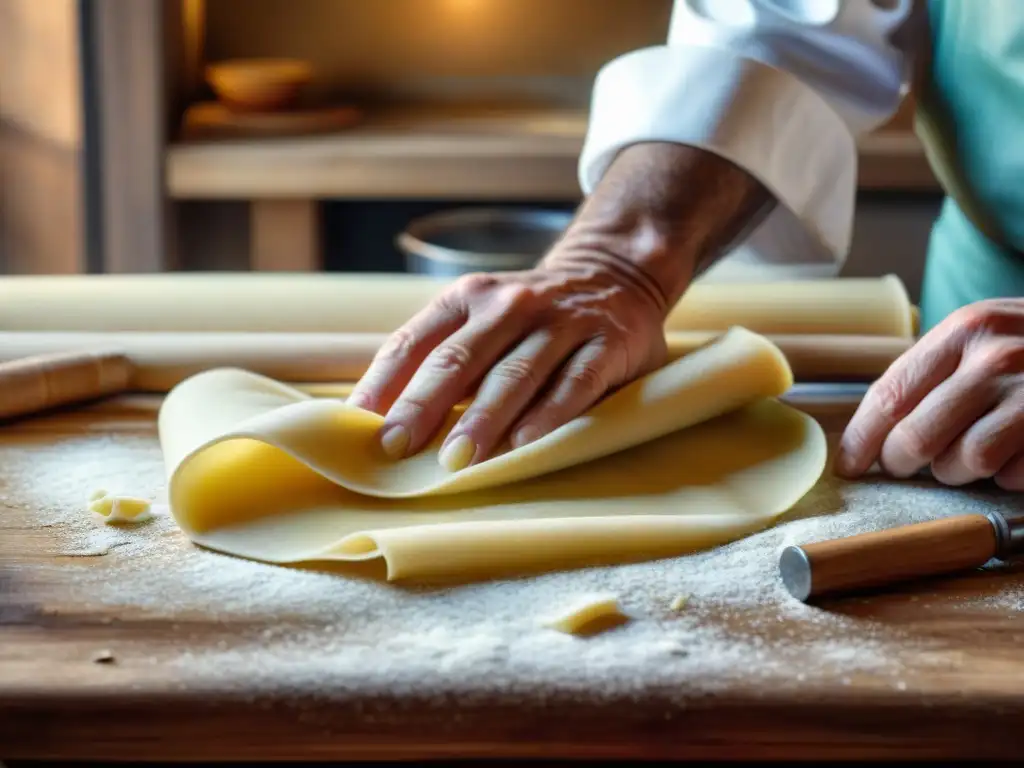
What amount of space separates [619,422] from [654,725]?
336 mm

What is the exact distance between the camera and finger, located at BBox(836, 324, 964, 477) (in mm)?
937

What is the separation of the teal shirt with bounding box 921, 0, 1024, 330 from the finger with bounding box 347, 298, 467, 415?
24.2 inches

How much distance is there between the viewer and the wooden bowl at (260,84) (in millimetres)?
2568

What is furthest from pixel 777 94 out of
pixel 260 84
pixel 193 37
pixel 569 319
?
pixel 193 37

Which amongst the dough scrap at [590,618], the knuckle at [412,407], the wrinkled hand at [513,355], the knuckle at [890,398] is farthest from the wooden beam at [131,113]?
the dough scrap at [590,618]

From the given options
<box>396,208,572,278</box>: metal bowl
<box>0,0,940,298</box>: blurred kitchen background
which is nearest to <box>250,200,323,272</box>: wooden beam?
<box>0,0,940,298</box>: blurred kitchen background

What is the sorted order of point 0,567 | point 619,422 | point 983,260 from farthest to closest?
point 983,260, point 619,422, point 0,567

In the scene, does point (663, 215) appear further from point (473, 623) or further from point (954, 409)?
point (473, 623)

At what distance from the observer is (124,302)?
48.7 inches

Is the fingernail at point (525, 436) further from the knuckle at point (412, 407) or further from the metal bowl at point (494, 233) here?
the metal bowl at point (494, 233)

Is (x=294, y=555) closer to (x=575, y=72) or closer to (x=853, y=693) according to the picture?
(x=853, y=693)

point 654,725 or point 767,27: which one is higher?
point 767,27

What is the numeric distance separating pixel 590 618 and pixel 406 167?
1823 mm

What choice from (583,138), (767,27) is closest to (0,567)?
(767,27)
